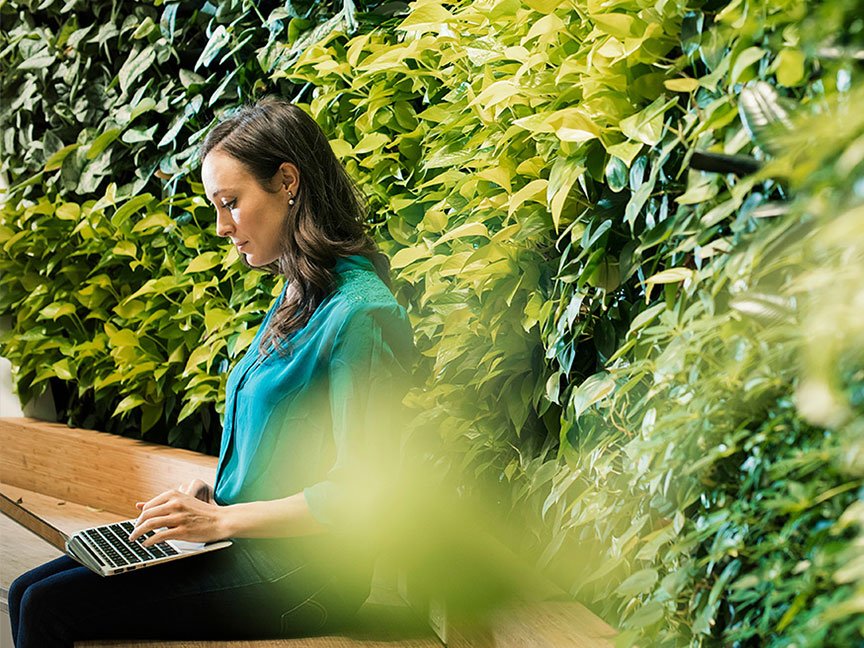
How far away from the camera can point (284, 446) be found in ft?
4.80

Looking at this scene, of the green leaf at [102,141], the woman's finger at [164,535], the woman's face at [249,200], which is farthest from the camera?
the green leaf at [102,141]

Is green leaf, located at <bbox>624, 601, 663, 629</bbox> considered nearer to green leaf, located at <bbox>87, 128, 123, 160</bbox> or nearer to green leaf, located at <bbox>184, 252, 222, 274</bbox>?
green leaf, located at <bbox>184, 252, 222, 274</bbox>

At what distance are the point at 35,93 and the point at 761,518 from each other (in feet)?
9.57

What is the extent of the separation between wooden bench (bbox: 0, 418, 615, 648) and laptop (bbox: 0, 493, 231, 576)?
1.6 inches

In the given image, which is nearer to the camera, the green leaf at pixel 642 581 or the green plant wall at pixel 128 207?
the green leaf at pixel 642 581

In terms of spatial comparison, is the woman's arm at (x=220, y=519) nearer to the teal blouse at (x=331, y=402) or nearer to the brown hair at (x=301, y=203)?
the teal blouse at (x=331, y=402)

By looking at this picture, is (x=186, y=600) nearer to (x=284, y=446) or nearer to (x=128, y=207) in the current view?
(x=284, y=446)

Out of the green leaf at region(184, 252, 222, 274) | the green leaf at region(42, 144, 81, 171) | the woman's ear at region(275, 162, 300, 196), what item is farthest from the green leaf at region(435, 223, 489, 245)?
the green leaf at region(42, 144, 81, 171)

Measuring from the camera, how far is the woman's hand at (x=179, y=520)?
133 cm

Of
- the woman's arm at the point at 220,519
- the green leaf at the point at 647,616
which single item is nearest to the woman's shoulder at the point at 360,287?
the woman's arm at the point at 220,519

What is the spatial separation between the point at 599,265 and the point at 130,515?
1923 mm

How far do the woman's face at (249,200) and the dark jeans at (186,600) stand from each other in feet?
1.55

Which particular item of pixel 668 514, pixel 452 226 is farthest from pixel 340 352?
pixel 668 514

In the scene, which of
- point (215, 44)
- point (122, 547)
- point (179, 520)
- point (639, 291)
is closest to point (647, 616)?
point (639, 291)
